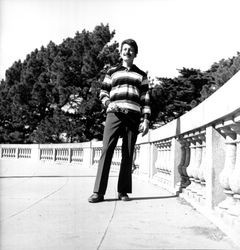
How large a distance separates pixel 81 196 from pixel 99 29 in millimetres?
31249

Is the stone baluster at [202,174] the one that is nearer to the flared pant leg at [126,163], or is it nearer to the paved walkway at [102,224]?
the paved walkway at [102,224]

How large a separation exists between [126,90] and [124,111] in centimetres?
24

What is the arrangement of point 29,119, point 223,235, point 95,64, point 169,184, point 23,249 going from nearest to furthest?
point 23,249
point 223,235
point 169,184
point 95,64
point 29,119

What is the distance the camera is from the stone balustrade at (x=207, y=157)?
3.05m

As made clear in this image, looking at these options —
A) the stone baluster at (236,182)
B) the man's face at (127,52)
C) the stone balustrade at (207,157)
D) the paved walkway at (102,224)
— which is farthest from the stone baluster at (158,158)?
the stone baluster at (236,182)

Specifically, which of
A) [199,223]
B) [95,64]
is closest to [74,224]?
[199,223]

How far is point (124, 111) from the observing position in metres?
4.52

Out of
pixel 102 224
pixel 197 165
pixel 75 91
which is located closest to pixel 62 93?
pixel 75 91

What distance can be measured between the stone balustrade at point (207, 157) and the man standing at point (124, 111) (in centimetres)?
57

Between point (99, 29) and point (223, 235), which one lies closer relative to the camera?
point (223, 235)

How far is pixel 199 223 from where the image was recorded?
341 centimetres

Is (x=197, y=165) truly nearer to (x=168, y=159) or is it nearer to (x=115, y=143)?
(x=115, y=143)

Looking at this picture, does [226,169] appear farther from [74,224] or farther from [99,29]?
[99,29]

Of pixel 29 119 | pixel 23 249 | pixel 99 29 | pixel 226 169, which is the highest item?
pixel 99 29
